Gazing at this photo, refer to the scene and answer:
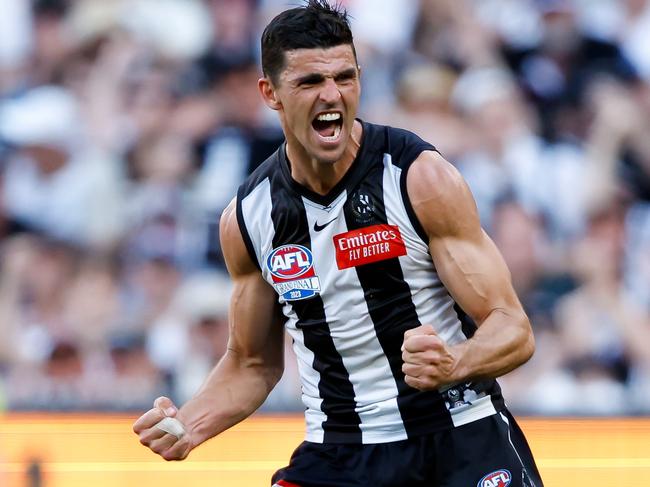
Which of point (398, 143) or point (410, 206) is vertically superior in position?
point (398, 143)

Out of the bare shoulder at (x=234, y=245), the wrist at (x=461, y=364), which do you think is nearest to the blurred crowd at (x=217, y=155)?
the bare shoulder at (x=234, y=245)

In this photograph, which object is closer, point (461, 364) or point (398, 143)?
point (461, 364)

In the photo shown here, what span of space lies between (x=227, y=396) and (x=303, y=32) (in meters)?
1.21

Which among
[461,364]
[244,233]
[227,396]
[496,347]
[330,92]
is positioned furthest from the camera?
[227,396]

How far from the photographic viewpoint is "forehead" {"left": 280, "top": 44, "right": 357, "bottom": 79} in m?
3.71

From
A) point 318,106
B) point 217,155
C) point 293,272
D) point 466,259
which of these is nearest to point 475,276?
point 466,259

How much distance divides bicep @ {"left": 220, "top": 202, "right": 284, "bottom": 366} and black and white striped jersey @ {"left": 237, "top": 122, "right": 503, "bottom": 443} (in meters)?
0.11

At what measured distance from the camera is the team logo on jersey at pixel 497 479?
361 cm

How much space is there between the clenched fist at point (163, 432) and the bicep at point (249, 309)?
0.41 metres

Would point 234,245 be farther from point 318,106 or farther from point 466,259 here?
point 466,259

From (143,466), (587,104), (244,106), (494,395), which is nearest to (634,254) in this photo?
(587,104)

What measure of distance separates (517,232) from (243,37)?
2321mm

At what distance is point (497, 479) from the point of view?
11.9 feet

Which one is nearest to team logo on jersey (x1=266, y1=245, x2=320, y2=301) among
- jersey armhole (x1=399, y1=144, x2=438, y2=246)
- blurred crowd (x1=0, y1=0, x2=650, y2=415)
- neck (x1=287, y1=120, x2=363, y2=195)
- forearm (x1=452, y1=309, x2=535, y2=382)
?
neck (x1=287, y1=120, x2=363, y2=195)
